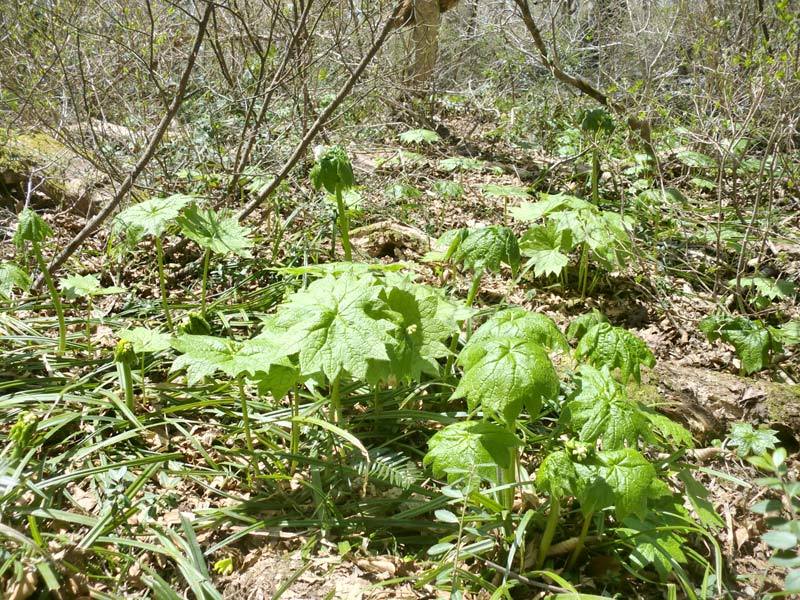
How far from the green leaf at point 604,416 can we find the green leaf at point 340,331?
584 mm

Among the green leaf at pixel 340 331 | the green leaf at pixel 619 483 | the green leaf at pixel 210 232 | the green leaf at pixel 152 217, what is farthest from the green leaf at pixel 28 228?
the green leaf at pixel 619 483

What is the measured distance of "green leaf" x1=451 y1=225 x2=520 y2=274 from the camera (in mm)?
2641

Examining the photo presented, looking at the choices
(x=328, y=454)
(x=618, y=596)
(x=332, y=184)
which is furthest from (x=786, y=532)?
(x=332, y=184)

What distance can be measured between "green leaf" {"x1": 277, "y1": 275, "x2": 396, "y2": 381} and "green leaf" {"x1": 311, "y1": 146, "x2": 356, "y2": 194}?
1037 millimetres

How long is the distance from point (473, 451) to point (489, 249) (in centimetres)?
114

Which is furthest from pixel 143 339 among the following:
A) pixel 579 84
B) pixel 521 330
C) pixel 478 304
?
pixel 579 84

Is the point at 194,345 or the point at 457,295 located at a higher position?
the point at 194,345

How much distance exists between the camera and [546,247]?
11.3 ft

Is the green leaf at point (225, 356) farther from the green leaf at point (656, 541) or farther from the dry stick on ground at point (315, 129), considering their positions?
the dry stick on ground at point (315, 129)

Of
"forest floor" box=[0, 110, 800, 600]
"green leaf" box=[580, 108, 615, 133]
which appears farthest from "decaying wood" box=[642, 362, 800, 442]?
"green leaf" box=[580, 108, 615, 133]

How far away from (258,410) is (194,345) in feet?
2.30

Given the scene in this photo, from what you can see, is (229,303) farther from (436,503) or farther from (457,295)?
(436,503)

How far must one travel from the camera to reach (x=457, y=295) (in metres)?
3.52

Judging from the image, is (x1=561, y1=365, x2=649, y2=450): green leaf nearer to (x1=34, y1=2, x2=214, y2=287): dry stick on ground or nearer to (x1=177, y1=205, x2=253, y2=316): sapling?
(x1=177, y1=205, x2=253, y2=316): sapling
